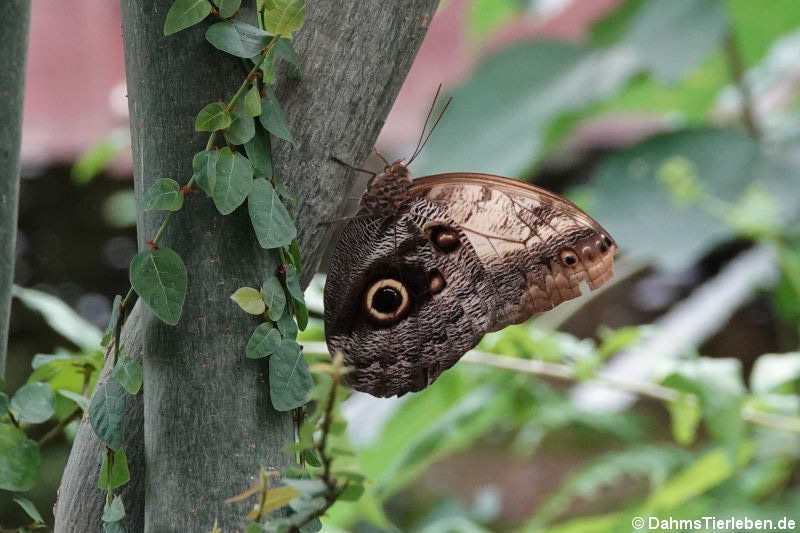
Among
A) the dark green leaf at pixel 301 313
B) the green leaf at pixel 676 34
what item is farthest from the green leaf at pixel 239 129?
the green leaf at pixel 676 34

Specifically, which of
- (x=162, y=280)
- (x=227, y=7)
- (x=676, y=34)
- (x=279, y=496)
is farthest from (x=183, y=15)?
(x=676, y=34)

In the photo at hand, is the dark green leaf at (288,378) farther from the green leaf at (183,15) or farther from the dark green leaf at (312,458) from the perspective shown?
the green leaf at (183,15)

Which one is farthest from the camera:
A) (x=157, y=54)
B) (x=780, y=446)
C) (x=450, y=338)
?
(x=780, y=446)

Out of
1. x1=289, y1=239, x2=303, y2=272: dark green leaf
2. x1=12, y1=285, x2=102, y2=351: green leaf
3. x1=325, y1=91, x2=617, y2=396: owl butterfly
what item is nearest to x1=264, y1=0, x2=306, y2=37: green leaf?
x1=289, y1=239, x2=303, y2=272: dark green leaf

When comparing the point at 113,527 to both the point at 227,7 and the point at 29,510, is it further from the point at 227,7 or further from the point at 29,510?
the point at 227,7

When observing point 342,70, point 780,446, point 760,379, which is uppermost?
point 342,70

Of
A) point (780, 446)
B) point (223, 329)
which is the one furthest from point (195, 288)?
point (780, 446)

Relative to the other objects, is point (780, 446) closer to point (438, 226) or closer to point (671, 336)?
point (671, 336)

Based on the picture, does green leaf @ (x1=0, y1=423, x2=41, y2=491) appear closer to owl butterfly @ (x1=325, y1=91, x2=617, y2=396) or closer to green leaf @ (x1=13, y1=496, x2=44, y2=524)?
green leaf @ (x1=13, y1=496, x2=44, y2=524)
